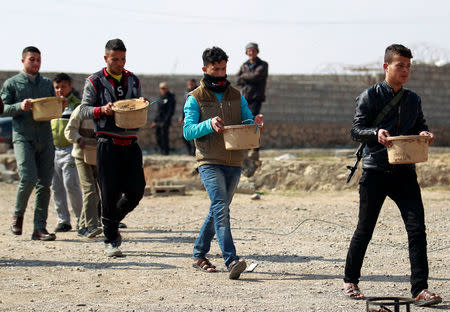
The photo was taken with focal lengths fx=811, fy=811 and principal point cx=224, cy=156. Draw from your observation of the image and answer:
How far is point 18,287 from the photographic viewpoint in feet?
22.3

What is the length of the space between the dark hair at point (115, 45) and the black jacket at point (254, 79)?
8.06 metres

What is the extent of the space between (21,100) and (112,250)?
7.04 ft

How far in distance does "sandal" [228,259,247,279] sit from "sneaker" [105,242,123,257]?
5.44 ft

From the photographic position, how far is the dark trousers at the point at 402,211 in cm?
606

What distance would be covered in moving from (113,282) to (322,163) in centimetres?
1044

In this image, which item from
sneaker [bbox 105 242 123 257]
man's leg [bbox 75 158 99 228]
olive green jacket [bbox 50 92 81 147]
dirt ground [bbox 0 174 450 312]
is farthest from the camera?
olive green jacket [bbox 50 92 81 147]

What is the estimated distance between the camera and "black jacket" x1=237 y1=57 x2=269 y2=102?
15805 mm

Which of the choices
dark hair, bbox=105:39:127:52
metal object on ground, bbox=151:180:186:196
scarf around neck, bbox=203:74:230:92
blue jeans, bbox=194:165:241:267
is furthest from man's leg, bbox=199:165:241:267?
metal object on ground, bbox=151:180:186:196

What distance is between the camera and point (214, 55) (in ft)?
23.5

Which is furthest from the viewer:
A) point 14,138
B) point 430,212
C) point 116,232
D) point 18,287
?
point 430,212

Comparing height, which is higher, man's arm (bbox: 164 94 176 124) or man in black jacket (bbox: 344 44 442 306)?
man in black jacket (bbox: 344 44 442 306)

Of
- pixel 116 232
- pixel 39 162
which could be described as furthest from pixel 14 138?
pixel 116 232

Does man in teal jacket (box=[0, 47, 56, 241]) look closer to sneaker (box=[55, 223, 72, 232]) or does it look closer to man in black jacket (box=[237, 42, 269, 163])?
sneaker (box=[55, 223, 72, 232])

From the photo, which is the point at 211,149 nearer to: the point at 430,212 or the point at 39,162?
the point at 39,162
